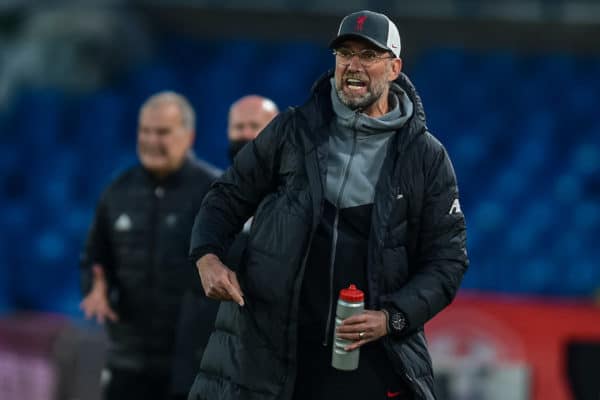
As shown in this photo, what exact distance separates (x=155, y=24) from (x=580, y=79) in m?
3.67

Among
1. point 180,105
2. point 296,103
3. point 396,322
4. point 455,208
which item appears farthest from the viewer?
point 296,103

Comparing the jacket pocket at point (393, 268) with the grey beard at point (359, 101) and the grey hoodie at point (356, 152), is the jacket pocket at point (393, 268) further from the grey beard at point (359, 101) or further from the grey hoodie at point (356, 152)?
the grey beard at point (359, 101)

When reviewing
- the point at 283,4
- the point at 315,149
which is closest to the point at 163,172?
the point at 315,149

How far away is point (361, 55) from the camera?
3.07m

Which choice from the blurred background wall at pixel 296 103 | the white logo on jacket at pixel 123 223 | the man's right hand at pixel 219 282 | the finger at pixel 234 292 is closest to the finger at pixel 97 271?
the white logo on jacket at pixel 123 223

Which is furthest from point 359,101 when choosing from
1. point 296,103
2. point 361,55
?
point 296,103

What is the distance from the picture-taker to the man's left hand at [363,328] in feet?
9.62

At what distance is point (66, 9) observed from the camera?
10117 mm

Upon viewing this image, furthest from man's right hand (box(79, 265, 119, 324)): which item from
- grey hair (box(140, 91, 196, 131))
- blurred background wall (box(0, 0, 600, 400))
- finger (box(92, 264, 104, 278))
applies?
blurred background wall (box(0, 0, 600, 400))

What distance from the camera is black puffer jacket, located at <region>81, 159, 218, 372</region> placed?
487 cm

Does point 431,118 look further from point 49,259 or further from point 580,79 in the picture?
point 49,259

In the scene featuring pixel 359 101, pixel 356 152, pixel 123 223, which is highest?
pixel 359 101

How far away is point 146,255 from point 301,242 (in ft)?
6.46

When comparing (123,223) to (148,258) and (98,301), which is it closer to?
(148,258)
